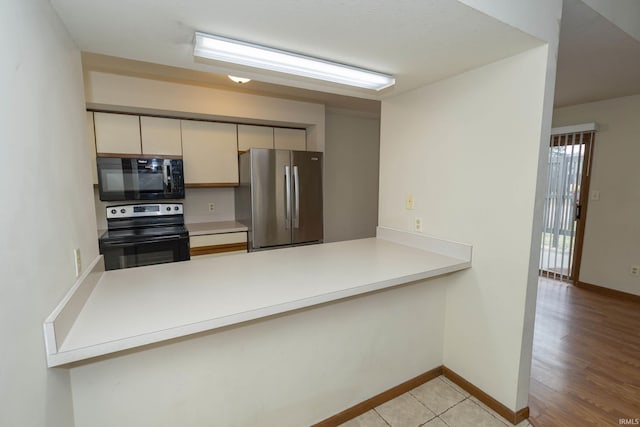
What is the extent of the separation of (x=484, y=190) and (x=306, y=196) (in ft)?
6.60

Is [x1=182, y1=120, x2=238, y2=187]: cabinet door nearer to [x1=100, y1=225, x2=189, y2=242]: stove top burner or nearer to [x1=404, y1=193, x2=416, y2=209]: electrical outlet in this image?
[x1=100, y1=225, x2=189, y2=242]: stove top burner

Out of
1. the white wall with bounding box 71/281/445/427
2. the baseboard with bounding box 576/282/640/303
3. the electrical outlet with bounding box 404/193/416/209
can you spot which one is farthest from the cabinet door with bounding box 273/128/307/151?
the baseboard with bounding box 576/282/640/303

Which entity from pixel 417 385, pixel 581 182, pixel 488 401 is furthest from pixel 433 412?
pixel 581 182

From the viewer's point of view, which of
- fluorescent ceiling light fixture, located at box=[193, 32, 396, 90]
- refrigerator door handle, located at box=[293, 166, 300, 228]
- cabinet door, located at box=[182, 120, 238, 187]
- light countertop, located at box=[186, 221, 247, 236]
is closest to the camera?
fluorescent ceiling light fixture, located at box=[193, 32, 396, 90]

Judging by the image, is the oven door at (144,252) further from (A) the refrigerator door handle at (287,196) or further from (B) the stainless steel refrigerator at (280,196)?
(A) the refrigerator door handle at (287,196)

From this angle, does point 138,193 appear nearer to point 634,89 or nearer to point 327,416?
point 327,416

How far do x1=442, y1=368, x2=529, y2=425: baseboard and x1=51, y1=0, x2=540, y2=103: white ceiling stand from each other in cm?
204

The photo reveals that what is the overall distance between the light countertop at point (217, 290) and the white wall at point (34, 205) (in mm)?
112

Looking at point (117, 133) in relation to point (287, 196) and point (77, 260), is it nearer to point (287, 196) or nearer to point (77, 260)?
point (287, 196)

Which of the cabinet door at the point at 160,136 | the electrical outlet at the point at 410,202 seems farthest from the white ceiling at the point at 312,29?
the cabinet door at the point at 160,136

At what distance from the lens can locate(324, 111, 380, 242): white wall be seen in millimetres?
4551

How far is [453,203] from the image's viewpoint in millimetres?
2029

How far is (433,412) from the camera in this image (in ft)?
6.09

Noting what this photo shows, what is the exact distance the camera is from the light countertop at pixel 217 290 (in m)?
1.01
